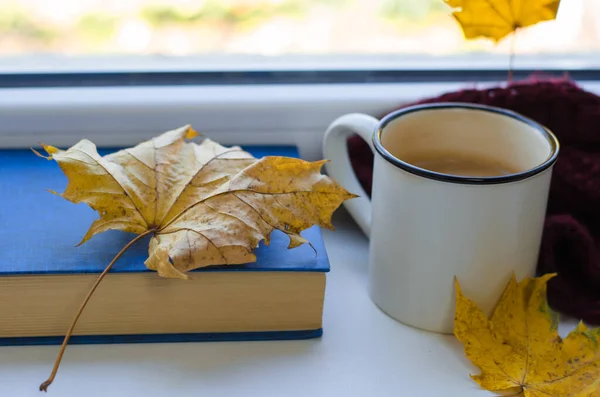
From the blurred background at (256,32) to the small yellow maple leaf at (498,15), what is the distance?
0.17 metres

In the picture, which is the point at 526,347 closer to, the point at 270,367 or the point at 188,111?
the point at 270,367

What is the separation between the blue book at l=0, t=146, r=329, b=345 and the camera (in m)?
0.45

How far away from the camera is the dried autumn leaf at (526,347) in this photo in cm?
43

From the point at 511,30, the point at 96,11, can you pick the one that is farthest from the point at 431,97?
the point at 96,11

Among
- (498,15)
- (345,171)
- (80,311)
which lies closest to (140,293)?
(80,311)

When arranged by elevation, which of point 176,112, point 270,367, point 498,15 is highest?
point 498,15

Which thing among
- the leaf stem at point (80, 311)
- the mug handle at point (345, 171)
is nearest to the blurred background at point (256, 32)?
the mug handle at point (345, 171)

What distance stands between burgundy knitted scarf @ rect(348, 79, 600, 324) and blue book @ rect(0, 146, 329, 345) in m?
0.15

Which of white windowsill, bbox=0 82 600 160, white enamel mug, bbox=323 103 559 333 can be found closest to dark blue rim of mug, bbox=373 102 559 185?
white enamel mug, bbox=323 103 559 333

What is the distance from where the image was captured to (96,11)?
0.68 m

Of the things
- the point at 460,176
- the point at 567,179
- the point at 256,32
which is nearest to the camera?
the point at 460,176

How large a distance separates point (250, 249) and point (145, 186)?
0.09 m

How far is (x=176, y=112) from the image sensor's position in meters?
0.62

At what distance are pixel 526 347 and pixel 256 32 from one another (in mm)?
399
